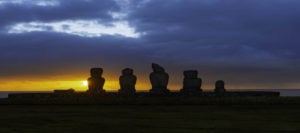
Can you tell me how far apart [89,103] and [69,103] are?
1.41 metres

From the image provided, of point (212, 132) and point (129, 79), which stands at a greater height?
point (129, 79)

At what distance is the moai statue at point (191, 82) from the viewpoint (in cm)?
2950

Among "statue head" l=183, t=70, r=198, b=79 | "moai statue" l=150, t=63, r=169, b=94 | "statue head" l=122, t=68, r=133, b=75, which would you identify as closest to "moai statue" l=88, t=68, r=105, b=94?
"statue head" l=122, t=68, r=133, b=75

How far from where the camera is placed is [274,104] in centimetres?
1870

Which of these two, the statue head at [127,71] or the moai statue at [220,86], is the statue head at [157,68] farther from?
the moai statue at [220,86]

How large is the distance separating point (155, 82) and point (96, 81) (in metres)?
5.47

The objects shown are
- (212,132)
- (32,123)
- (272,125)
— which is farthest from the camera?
(32,123)

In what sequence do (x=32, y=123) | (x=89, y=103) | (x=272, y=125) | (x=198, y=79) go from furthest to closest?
(x=198, y=79) < (x=89, y=103) < (x=32, y=123) < (x=272, y=125)

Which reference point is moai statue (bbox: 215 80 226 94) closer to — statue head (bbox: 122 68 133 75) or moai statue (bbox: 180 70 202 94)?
moai statue (bbox: 180 70 202 94)

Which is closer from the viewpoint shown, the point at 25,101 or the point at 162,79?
the point at 25,101

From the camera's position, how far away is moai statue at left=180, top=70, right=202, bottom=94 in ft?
96.8

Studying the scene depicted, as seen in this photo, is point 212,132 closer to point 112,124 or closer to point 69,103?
point 112,124

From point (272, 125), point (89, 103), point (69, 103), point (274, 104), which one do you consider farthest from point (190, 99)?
point (272, 125)

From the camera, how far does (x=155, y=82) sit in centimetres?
2991
